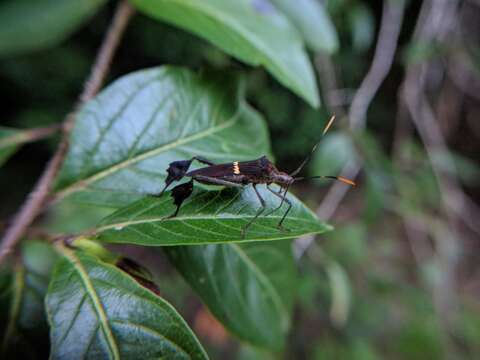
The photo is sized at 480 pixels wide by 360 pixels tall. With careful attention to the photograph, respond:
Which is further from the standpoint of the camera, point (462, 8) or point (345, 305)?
point (462, 8)

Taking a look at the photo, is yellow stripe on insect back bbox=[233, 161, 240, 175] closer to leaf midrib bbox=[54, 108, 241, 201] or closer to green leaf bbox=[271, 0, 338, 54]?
leaf midrib bbox=[54, 108, 241, 201]

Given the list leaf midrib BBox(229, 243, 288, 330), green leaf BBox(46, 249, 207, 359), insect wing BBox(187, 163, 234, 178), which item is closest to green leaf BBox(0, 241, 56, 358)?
green leaf BBox(46, 249, 207, 359)

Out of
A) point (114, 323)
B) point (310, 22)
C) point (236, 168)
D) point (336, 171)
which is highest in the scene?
point (310, 22)

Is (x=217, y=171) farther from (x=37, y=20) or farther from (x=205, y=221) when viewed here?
(x=37, y=20)

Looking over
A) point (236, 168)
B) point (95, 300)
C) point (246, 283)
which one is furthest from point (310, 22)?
point (95, 300)

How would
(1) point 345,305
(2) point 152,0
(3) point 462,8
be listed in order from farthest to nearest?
(3) point 462,8 < (1) point 345,305 < (2) point 152,0

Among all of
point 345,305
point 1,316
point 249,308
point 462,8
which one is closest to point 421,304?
point 345,305

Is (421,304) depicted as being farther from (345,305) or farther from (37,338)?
(37,338)
